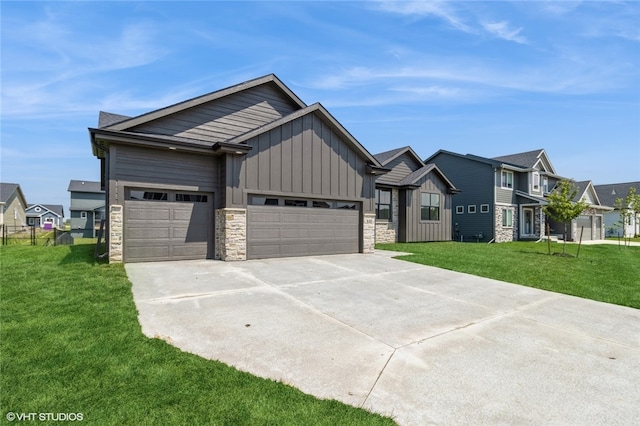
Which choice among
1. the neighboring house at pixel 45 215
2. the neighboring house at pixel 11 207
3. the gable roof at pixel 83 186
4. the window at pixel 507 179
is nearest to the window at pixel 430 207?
the window at pixel 507 179

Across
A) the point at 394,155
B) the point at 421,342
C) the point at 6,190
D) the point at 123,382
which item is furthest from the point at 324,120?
the point at 6,190

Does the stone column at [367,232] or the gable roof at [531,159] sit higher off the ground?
the gable roof at [531,159]

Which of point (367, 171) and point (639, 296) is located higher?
point (367, 171)

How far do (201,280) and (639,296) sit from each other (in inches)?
410

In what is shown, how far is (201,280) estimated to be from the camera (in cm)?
761

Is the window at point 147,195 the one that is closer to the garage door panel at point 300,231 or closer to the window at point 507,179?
the garage door panel at point 300,231

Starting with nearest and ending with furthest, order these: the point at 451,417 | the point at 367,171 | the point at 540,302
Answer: the point at 451,417 → the point at 540,302 → the point at 367,171

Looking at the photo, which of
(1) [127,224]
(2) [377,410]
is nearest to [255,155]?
(1) [127,224]

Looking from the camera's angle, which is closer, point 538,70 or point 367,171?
point 538,70

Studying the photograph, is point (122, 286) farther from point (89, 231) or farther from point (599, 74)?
point (89, 231)

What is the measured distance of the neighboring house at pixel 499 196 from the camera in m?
23.3

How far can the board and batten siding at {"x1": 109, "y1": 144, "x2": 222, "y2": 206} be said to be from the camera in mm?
9648

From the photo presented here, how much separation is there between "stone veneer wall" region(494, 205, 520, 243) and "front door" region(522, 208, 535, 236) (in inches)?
37.4

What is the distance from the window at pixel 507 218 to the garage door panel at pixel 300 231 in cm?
1576
